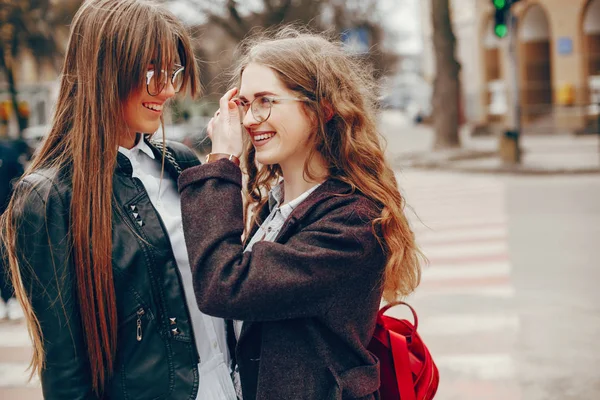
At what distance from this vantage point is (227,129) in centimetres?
212

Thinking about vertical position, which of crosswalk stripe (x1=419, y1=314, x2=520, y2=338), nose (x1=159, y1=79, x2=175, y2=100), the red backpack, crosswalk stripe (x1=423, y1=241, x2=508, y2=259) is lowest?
crosswalk stripe (x1=423, y1=241, x2=508, y2=259)

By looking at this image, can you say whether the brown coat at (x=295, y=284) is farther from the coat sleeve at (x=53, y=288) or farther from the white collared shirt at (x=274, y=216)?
the coat sleeve at (x=53, y=288)

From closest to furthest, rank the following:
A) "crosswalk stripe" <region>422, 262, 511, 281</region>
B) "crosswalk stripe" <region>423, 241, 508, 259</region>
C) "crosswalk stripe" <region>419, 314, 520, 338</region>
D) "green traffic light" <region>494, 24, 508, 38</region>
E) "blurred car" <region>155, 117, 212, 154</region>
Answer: "blurred car" <region>155, 117, 212, 154</region> < "crosswalk stripe" <region>419, 314, 520, 338</region> < "crosswalk stripe" <region>422, 262, 511, 281</region> < "crosswalk stripe" <region>423, 241, 508, 259</region> < "green traffic light" <region>494, 24, 508, 38</region>

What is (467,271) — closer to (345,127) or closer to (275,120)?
(345,127)

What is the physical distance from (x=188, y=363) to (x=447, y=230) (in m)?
8.61

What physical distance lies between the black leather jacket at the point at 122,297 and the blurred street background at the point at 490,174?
74cm

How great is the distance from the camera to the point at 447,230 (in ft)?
33.9

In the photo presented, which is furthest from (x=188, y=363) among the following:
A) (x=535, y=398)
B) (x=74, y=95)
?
(x=535, y=398)

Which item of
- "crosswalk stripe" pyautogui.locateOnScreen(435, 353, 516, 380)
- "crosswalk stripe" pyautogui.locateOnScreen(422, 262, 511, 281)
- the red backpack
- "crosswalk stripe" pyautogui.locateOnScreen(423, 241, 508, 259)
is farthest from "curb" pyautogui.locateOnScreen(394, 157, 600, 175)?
the red backpack

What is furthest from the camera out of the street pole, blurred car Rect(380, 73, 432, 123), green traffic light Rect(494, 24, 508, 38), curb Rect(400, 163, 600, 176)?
blurred car Rect(380, 73, 432, 123)

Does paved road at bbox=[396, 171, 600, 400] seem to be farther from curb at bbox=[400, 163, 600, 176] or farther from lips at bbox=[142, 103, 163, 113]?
curb at bbox=[400, 163, 600, 176]

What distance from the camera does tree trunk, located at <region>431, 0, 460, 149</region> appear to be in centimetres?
2120

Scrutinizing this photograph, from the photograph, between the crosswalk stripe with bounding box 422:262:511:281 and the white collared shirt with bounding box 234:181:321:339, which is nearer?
the white collared shirt with bounding box 234:181:321:339

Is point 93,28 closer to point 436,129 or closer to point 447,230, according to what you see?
point 447,230
